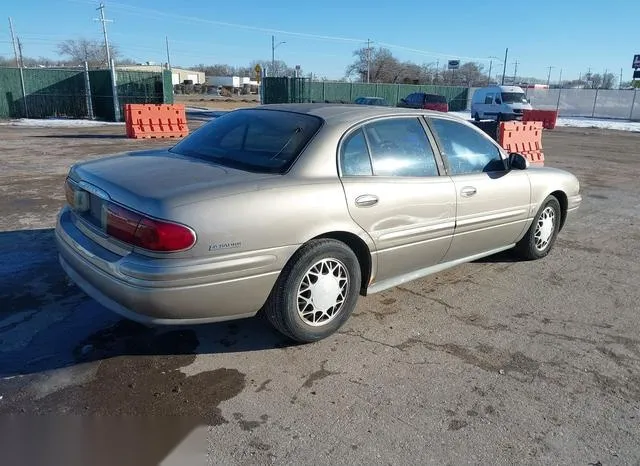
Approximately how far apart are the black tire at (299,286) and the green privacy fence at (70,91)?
25222 mm

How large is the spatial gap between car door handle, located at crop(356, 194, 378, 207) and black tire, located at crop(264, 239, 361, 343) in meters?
0.31

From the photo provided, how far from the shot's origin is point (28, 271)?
466 cm

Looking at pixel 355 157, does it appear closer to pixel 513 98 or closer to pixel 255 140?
pixel 255 140

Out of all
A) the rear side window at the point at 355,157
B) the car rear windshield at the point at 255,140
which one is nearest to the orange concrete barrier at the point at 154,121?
the car rear windshield at the point at 255,140

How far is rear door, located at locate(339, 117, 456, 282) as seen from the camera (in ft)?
11.8

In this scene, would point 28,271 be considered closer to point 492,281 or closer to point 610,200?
point 492,281

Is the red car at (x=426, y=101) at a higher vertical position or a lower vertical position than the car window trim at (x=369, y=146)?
lower

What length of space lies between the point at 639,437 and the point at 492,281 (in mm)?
2219

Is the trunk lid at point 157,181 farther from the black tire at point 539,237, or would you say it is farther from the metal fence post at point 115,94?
the metal fence post at point 115,94

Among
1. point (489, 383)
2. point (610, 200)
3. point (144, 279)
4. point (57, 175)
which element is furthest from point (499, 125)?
point (144, 279)

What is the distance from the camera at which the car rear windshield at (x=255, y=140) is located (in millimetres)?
3479

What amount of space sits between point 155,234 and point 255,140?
125 centimetres

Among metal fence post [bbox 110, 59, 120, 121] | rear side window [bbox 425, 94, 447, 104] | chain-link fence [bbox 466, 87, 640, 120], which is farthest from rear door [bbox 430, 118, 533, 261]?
chain-link fence [bbox 466, 87, 640, 120]

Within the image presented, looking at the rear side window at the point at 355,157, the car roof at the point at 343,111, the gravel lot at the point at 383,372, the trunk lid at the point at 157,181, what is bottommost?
the gravel lot at the point at 383,372
